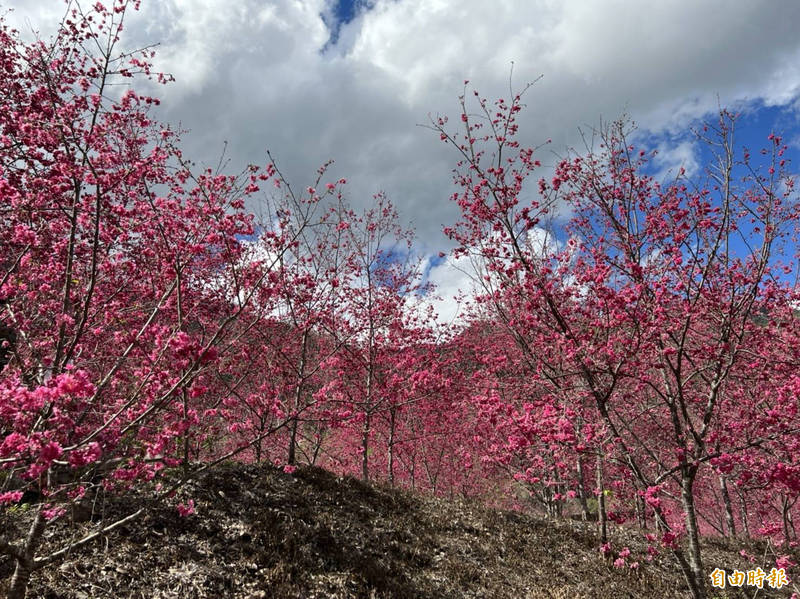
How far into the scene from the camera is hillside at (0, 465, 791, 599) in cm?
585

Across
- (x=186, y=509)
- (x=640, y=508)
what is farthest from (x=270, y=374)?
(x=640, y=508)

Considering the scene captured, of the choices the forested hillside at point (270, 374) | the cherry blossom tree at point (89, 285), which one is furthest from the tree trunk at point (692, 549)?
the cherry blossom tree at point (89, 285)

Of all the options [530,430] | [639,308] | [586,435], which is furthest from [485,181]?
[586,435]

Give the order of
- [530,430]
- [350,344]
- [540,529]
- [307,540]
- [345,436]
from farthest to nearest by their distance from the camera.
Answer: [345,436], [350,344], [540,529], [307,540], [530,430]

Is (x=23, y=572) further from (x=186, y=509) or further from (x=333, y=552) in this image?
(x=333, y=552)

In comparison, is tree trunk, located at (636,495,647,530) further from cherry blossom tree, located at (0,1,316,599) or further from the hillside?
cherry blossom tree, located at (0,1,316,599)

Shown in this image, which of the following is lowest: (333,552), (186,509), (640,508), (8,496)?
(333,552)

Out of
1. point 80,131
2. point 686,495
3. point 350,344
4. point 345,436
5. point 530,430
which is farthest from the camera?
point 345,436

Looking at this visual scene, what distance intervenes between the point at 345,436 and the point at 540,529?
11802 mm

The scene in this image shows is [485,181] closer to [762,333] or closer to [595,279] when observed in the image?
[595,279]

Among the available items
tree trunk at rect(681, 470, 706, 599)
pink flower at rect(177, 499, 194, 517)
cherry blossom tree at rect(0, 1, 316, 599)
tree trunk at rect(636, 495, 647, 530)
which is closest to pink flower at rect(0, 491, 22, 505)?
cherry blossom tree at rect(0, 1, 316, 599)

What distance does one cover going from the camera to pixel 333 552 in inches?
295

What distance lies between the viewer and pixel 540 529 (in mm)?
11055

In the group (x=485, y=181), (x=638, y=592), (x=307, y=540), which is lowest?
(x=638, y=592)
